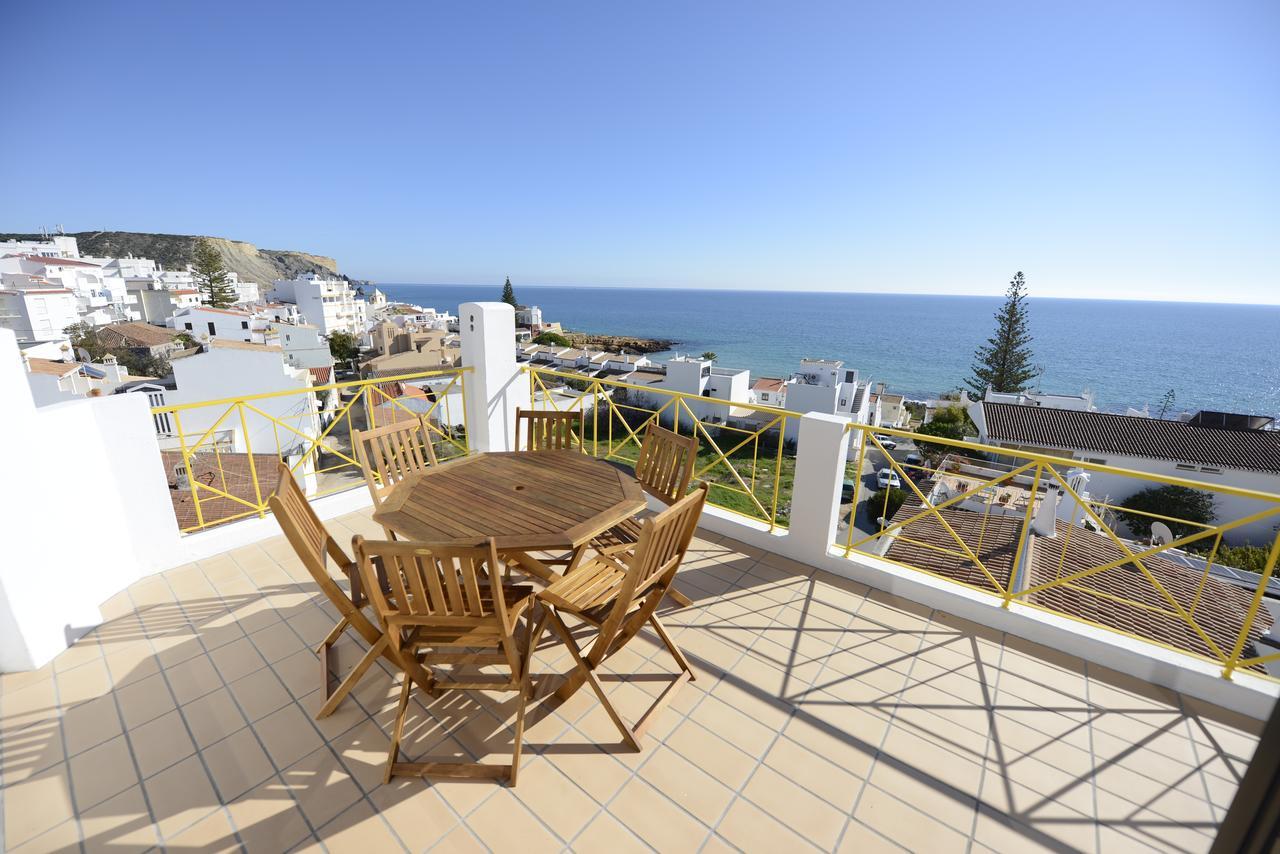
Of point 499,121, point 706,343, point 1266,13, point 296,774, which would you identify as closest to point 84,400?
point 296,774

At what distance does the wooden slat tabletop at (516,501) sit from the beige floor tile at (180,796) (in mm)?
Result: 1157

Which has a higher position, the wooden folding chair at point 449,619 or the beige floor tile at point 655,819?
the wooden folding chair at point 449,619

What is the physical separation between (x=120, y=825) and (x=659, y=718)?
206cm

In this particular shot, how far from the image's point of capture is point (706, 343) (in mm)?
80625

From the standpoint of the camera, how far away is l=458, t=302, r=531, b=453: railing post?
4.90m

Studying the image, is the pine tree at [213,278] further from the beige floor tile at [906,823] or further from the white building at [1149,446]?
the white building at [1149,446]

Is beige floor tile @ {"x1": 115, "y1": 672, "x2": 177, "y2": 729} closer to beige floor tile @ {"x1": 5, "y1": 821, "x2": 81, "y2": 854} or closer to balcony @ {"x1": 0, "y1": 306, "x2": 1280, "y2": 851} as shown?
balcony @ {"x1": 0, "y1": 306, "x2": 1280, "y2": 851}

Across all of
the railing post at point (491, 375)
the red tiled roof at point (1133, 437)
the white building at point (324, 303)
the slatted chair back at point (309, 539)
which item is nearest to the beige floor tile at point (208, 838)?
the slatted chair back at point (309, 539)

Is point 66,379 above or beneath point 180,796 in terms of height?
beneath

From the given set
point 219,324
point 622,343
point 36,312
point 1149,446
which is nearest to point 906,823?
point 1149,446

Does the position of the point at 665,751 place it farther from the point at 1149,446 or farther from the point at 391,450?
the point at 1149,446

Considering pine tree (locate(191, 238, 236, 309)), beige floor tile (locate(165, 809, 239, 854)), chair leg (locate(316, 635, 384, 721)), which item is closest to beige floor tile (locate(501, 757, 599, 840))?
chair leg (locate(316, 635, 384, 721))

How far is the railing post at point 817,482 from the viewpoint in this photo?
130 inches

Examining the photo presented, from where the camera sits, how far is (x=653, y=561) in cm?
212
